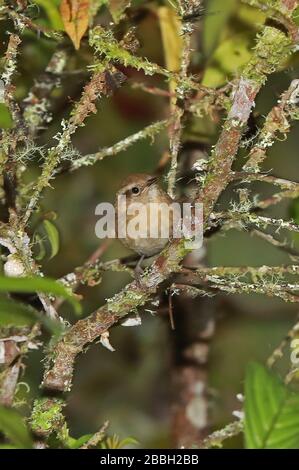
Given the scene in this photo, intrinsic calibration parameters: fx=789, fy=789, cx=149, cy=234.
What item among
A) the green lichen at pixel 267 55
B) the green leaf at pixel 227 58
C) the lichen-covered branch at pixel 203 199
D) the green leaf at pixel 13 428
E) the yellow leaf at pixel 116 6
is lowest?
the green leaf at pixel 13 428

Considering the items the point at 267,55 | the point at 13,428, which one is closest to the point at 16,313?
the point at 13,428

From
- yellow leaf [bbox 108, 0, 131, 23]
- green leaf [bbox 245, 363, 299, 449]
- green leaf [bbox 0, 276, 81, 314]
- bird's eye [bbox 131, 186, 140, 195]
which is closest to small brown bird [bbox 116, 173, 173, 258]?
bird's eye [bbox 131, 186, 140, 195]

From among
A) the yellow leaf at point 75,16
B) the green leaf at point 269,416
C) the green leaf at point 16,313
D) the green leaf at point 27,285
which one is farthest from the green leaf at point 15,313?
the yellow leaf at point 75,16

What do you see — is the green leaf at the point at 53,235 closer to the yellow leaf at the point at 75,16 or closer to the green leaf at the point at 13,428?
the yellow leaf at the point at 75,16

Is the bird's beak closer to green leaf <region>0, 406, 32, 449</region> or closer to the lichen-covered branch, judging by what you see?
the lichen-covered branch
